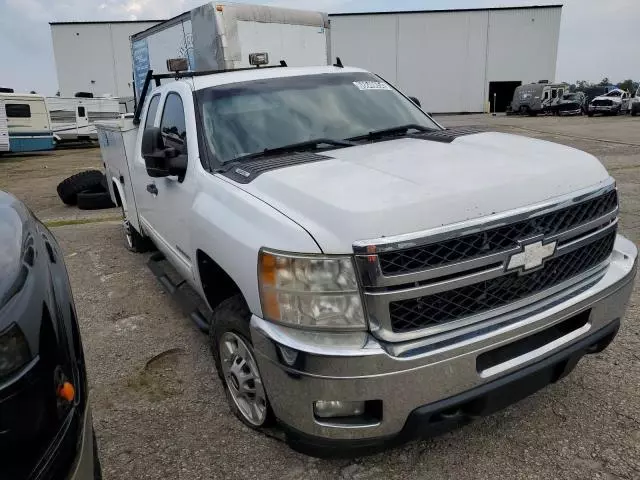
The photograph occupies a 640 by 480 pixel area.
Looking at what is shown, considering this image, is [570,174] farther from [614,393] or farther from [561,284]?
[614,393]

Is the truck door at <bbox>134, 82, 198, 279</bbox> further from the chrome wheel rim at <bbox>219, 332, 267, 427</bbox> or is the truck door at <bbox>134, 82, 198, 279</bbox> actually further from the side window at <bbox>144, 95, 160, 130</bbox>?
the chrome wheel rim at <bbox>219, 332, 267, 427</bbox>

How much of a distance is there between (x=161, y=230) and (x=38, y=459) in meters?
2.76

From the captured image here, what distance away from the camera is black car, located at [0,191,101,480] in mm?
1463

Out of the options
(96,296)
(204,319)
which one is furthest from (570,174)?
(96,296)

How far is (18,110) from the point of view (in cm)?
1925

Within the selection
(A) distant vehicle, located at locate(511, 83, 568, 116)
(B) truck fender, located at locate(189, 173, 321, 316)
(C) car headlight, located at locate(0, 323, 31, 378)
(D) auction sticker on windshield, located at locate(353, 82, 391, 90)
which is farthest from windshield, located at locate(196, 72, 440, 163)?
(A) distant vehicle, located at locate(511, 83, 568, 116)

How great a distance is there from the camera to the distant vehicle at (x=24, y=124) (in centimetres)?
1903

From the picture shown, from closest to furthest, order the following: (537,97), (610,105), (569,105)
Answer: (610,105) < (569,105) < (537,97)

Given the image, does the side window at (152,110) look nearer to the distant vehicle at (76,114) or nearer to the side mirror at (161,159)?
the side mirror at (161,159)

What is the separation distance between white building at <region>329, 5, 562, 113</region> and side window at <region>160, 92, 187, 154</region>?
1536 inches

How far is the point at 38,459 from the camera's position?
1.50 m

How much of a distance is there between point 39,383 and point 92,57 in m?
42.4

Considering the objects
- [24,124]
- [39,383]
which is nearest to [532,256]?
[39,383]

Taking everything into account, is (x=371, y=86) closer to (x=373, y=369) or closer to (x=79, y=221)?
(x=373, y=369)
